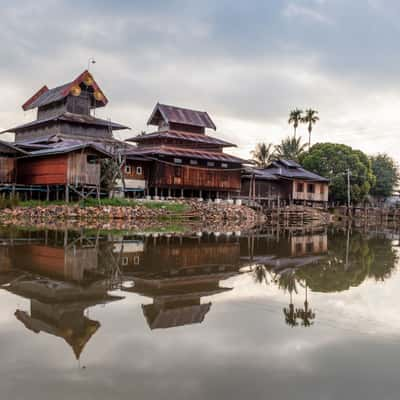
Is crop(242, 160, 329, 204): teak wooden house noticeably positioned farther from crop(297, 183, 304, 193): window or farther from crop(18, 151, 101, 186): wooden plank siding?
crop(18, 151, 101, 186): wooden plank siding

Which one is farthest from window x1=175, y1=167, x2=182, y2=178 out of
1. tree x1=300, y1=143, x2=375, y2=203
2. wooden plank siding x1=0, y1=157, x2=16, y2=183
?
tree x1=300, y1=143, x2=375, y2=203

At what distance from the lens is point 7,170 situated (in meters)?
38.2

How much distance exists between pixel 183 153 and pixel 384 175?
40.3 meters

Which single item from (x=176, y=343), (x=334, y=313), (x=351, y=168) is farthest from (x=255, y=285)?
(x=351, y=168)

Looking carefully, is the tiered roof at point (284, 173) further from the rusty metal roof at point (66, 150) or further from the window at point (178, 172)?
the rusty metal roof at point (66, 150)

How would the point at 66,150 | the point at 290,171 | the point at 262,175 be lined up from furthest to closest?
the point at 290,171 < the point at 262,175 < the point at 66,150

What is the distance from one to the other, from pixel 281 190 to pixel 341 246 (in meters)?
36.4

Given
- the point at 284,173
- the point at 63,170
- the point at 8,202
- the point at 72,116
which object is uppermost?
the point at 72,116

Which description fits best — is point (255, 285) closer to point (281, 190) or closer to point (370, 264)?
point (370, 264)

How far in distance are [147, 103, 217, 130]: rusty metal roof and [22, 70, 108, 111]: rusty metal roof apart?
485cm

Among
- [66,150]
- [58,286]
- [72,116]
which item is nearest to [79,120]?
[72,116]

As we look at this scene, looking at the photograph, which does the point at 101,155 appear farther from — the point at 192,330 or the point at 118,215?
the point at 192,330

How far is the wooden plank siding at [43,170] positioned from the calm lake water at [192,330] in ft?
74.3

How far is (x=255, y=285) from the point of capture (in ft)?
38.6
